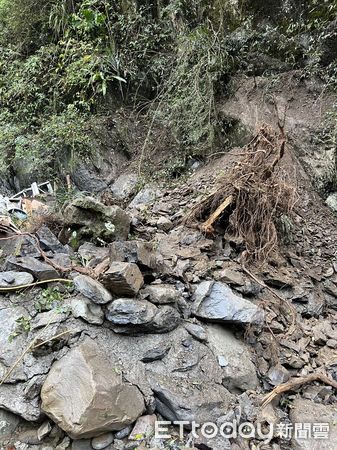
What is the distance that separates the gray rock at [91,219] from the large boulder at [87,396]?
1.29 meters

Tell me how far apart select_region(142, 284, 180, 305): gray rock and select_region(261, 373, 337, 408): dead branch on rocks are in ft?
2.89

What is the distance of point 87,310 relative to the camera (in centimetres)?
241

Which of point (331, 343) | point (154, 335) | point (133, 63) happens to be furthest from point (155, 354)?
point (133, 63)

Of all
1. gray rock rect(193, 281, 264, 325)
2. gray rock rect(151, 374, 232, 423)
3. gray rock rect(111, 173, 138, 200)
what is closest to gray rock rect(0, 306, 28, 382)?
gray rock rect(151, 374, 232, 423)

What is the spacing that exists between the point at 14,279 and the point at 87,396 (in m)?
1.05

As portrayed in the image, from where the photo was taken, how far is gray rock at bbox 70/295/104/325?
7.82 ft

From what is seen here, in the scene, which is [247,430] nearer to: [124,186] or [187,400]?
[187,400]

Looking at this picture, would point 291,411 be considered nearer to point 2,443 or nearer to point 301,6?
point 2,443

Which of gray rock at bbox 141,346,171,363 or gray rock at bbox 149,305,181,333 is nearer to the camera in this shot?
gray rock at bbox 141,346,171,363

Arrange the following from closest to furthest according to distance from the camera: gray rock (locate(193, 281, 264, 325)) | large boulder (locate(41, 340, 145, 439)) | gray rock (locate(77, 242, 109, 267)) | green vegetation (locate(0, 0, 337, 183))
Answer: large boulder (locate(41, 340, 145, 439)) → gray rock (locate(193, 281, 264, 325)) → gray rock (locate(77, 242, 109, 267)) → green vegetation (locate(0, 0, 337, 183))

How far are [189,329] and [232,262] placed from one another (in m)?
0.96

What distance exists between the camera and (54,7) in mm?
5875

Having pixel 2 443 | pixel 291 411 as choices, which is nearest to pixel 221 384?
pixel 291 411

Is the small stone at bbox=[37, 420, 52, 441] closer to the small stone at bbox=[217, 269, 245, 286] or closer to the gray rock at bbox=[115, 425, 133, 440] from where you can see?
the gray rock at bbox=[115, 425, 133, 440]
